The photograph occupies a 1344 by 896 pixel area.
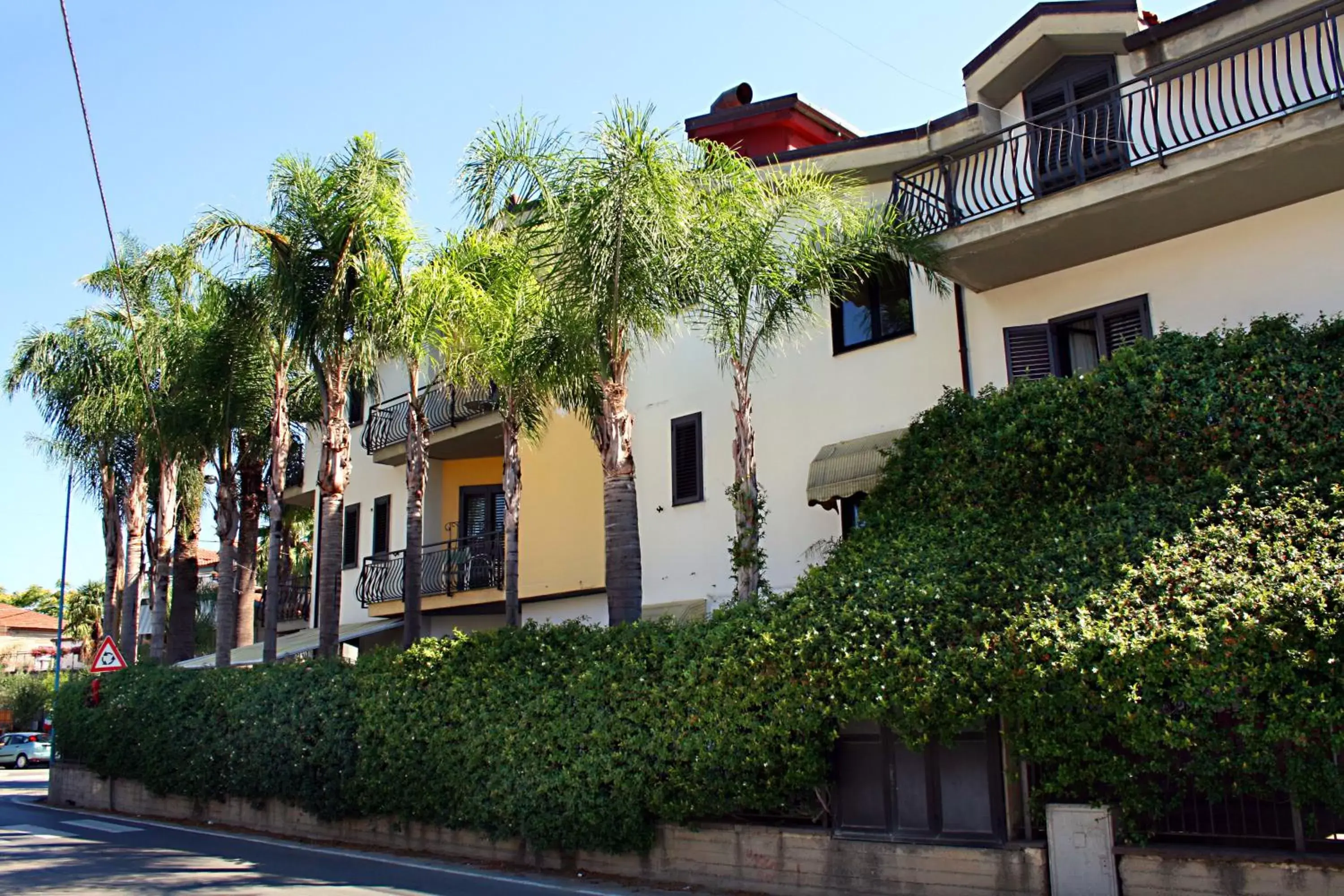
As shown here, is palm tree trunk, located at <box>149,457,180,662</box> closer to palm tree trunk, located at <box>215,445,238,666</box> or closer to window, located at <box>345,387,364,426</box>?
palm tree trunk, located at <box>215,445,238,666</box>

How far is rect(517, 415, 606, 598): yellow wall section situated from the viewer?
2062cm

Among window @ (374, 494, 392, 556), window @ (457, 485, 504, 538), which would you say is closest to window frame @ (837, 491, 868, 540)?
A: window @ (457, 485, 504, 538)

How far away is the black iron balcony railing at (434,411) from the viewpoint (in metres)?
21.9

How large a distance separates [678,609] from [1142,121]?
986 cm

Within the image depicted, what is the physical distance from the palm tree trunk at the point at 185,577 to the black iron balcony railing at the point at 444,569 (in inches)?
223

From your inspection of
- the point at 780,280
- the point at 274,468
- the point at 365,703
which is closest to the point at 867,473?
the point at 780,280

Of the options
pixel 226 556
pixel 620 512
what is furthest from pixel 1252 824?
pixel 226 556

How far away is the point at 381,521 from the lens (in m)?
27.7

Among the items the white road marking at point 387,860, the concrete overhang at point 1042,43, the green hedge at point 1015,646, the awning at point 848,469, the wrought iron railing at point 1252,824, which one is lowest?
the white road marking at point 387,860

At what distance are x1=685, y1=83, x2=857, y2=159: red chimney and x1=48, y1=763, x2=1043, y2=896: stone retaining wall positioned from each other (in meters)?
12.1

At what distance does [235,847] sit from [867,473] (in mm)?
10290

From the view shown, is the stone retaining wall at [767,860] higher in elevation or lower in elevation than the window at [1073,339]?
lower

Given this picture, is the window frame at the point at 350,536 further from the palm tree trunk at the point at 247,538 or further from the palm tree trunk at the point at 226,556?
the palm tree trunk at the point at 226,556

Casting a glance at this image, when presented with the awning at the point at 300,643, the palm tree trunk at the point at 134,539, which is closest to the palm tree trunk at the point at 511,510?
the awning at the point at 300,643
